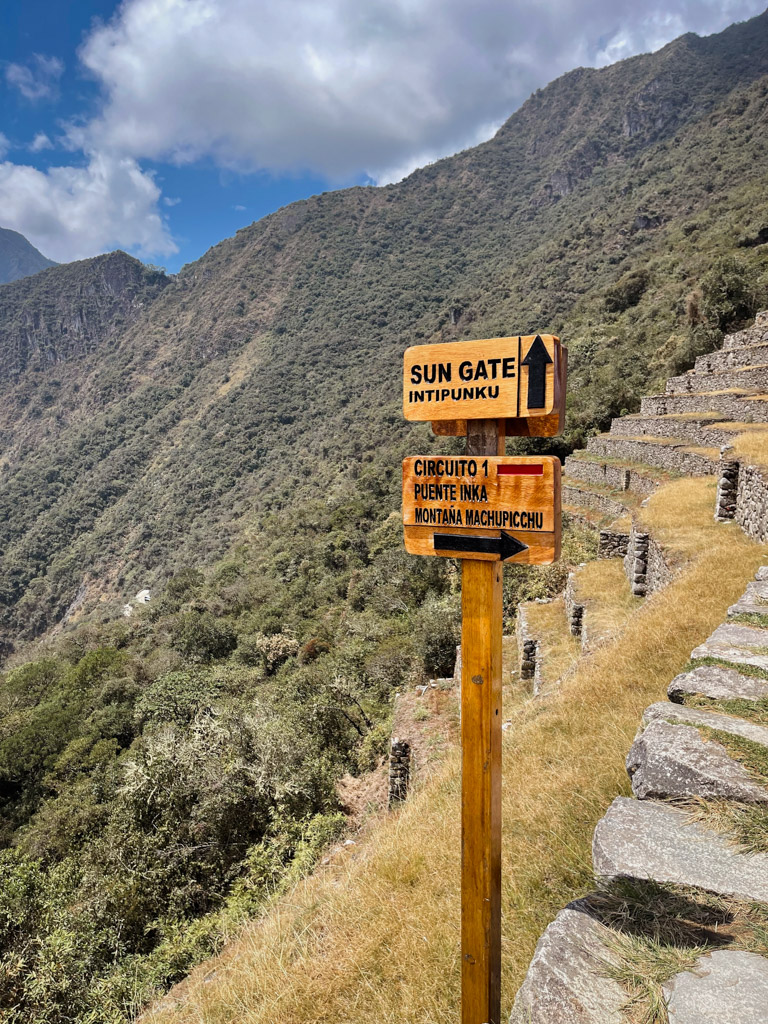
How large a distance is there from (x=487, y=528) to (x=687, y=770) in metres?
1.47

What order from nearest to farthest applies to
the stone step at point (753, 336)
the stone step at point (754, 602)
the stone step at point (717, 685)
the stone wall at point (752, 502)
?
1. the stone step at point (717, 685)
2. the stone step at point (754, 602)
3. the stone wall at point (752, 502)
4. the stone step at point (753, 336)

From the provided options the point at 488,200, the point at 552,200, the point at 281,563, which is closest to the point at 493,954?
the point at 281,563

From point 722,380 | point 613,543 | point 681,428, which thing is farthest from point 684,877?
point 722,380

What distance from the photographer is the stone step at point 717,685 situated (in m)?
2.86

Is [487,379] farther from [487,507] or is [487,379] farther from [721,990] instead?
[721,990]

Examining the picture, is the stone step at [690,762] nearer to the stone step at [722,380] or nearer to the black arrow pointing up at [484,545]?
the black arrow pointing up at [484,545]

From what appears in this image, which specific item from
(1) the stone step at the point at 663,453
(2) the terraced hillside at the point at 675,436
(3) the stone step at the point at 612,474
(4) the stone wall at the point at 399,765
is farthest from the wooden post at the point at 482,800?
(3) the stone step at the point at 612,474

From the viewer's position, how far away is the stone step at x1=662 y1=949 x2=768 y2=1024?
1.33m

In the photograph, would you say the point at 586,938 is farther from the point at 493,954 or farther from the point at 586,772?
the point at 586,772

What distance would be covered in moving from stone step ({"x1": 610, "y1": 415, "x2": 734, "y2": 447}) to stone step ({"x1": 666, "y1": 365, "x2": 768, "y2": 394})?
5.94 feet

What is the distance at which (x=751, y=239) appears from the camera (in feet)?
120

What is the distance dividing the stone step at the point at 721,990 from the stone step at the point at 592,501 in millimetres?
13585

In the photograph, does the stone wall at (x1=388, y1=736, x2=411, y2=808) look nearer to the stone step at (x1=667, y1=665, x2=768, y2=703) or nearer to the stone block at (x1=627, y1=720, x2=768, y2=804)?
the stone step at (x1=667, y1=665, x2=768, y2=703)

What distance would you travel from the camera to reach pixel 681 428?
16.3 metres
